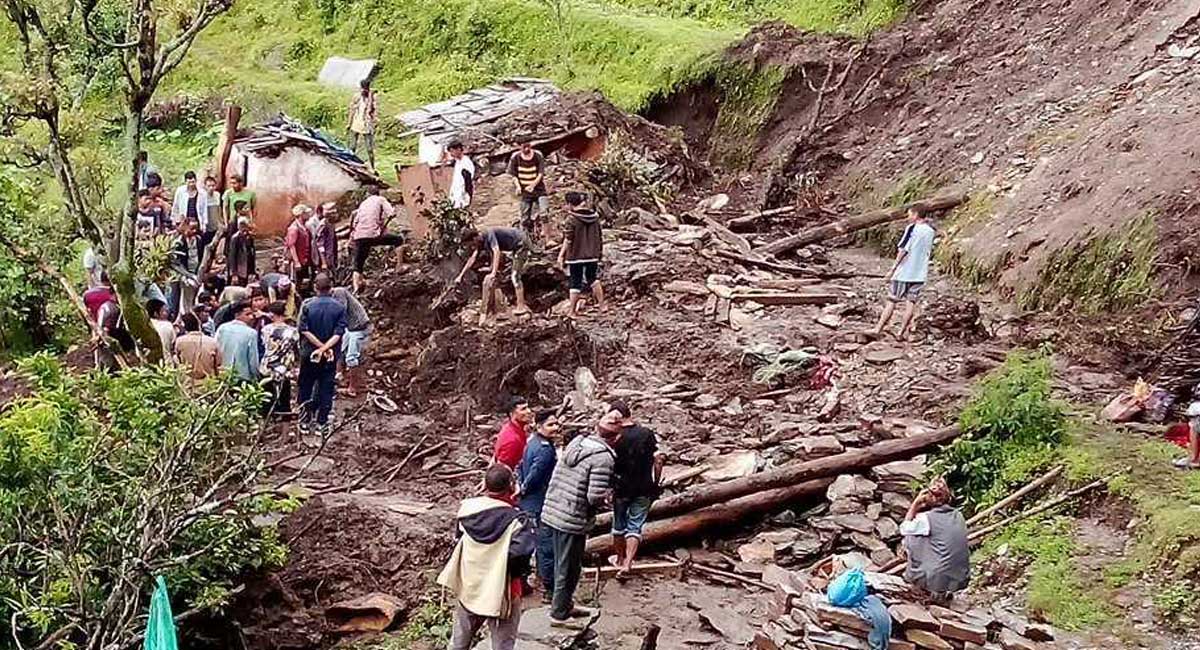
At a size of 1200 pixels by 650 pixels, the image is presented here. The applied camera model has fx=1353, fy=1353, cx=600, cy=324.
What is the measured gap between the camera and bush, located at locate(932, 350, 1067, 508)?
1053 cm

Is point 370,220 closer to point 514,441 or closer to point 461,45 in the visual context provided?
point 514,441

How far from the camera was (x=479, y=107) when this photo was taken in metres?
21.5

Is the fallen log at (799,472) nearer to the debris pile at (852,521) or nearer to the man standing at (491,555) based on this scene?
the debris pile at (852,521)

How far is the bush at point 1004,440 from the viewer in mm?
10531

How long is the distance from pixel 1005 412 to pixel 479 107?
41.2 feet

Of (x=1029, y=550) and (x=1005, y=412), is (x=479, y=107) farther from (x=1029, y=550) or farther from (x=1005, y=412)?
(x=1029, y=550)

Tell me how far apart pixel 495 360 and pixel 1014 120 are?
29.6ft

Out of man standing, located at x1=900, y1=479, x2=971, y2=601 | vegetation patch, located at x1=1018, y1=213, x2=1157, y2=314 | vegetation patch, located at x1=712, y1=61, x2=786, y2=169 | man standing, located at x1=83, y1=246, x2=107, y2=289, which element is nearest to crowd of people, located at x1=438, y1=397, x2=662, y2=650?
man standing, located at x1=900, y1=479, x2=971, y2=601

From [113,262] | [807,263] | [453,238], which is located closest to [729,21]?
[807,263]

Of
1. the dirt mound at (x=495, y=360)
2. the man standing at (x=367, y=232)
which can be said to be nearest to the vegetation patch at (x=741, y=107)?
the man standing at (x=367, y=232)

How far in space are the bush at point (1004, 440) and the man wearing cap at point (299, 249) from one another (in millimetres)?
7369

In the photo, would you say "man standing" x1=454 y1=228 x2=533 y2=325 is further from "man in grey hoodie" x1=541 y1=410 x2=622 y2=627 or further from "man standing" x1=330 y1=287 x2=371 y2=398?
"man in grey hoodie" x1=541 y1=410 x2=622 y2=627

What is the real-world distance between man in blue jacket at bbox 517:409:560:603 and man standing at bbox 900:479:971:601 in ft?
7.72

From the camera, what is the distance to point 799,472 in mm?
10773
